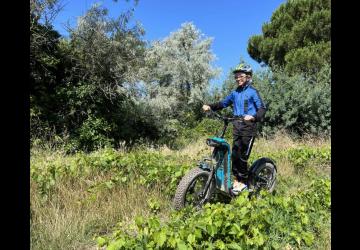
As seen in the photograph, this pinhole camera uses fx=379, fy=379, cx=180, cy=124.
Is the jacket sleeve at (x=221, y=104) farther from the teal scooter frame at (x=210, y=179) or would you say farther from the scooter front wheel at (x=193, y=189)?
the scooter front wheel at (x=193, y=189)

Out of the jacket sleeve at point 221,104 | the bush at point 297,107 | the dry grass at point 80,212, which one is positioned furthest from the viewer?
the bush at point 297,107

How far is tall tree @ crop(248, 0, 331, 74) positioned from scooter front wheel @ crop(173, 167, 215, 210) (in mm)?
17328

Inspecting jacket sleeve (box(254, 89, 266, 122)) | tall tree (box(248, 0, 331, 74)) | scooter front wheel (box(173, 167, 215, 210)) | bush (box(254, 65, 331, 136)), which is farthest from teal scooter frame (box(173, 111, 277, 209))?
tall tree (box(248, 0, 331, 74))

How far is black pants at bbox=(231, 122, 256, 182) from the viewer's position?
5.48 m

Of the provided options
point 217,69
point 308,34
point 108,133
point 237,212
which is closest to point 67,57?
point 108,133

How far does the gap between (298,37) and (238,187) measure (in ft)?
68.8

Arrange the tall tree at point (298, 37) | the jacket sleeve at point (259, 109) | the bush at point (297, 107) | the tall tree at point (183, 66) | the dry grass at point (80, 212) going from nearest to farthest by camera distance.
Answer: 1. the dry grass at point (80, 212)
2. the jacket sleeve at point (259, 109)
3. the bush at point (297, 107)
4. the tall tree at point (298, 37)
5. the tall tree at point (183, 66)

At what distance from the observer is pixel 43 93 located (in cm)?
1391

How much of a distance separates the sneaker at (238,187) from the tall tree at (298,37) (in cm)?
1675

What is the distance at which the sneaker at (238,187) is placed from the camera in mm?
5446

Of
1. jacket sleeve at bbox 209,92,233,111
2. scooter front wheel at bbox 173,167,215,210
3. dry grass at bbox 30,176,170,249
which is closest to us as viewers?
dry grass at bbox 30,176,170,249

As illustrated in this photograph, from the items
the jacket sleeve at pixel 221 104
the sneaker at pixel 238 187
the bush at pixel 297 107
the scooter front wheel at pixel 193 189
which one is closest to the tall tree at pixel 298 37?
the bush at pixel 297 107

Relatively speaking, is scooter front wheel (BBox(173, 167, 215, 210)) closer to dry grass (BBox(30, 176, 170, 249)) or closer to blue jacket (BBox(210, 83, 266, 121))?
dry grass (BBox(30, 176, 170, 249))

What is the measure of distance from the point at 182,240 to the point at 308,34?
23.6 metres
